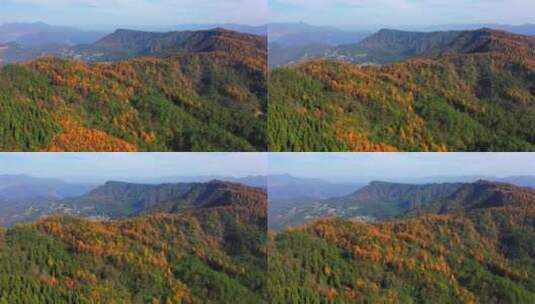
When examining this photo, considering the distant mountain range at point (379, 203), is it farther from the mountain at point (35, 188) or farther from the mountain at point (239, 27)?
the mountain at point (35, 188)

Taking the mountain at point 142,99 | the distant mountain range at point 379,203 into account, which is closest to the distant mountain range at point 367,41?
→ the mountain at point 142,99

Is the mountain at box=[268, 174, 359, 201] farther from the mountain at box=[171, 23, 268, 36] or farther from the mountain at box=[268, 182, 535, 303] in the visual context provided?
the mountain at box=[171, 23, 268, 36]

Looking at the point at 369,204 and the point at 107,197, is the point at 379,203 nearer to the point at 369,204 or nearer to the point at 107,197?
the point at 369,204

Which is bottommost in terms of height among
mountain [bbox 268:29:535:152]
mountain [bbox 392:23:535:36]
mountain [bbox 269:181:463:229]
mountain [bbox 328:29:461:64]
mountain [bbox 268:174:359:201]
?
mountain [bbox 269:181:463:229]

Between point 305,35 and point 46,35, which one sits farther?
point 46,35

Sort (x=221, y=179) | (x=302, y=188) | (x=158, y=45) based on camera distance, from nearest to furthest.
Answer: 1. (x=302, y=188)
2. (x=221, y=179)
3. (x=158, y=45)

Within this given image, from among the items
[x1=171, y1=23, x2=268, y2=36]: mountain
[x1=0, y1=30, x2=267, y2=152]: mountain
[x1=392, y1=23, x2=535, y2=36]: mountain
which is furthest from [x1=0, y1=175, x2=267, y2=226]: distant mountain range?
[x1=392, y1=23, x2=535, y2=36]: mountain

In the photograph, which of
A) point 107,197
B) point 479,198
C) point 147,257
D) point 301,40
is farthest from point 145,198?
point 479,198
